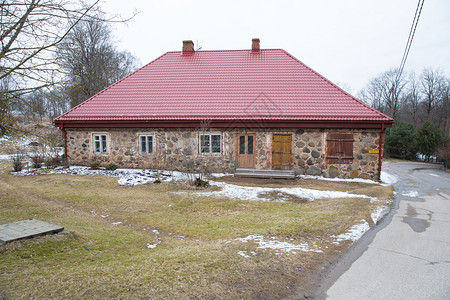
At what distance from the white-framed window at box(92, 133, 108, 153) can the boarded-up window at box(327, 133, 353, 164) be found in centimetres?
1063

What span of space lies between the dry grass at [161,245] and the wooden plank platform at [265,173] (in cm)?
385

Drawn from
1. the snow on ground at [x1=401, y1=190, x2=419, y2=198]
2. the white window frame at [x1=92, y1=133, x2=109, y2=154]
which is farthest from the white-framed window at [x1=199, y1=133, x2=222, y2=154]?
the snow on ground at [x1=401, y1=190, x2=419, y2=198]

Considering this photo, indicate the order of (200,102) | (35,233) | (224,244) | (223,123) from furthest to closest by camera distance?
(200,102), (223,123), (224,244), (35,233)

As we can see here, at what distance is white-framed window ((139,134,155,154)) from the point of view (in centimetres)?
1377

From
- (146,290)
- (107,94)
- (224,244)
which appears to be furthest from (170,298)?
(107,94)

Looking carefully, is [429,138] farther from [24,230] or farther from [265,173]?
[24,230]

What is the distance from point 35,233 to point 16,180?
843 centimetres

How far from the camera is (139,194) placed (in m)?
9.00

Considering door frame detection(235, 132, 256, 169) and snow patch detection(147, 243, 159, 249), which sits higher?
door frame detection(235, 132, 256, 169)

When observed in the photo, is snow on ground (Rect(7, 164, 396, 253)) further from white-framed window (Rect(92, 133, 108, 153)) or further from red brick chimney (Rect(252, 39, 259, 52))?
red brick chimney (Rect(252, 39, 259, 52))

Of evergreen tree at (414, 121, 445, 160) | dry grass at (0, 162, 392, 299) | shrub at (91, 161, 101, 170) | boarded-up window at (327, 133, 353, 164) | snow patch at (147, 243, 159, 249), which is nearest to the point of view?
dry grass at (0, 162, 392, 299)

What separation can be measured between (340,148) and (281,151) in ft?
8.44

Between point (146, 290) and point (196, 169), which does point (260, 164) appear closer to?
point (196, 169)

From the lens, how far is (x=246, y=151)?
13227 millimetres
